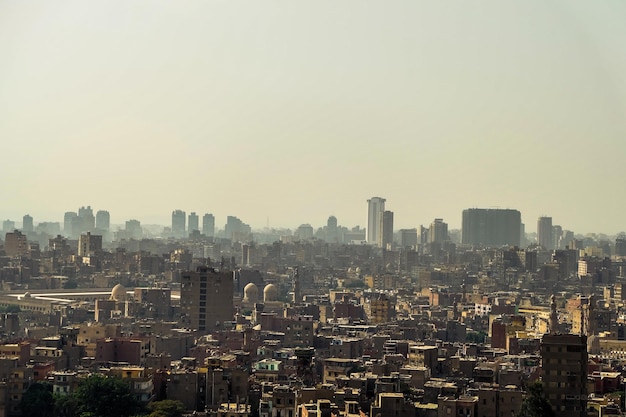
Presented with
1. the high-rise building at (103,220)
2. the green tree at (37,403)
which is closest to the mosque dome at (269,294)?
the green tree at (37,403)

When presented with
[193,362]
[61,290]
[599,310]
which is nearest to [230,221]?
[61,290]

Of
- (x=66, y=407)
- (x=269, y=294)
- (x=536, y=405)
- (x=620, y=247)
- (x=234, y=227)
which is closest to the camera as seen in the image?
(x=536, y=405)

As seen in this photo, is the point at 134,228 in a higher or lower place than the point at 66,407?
higher

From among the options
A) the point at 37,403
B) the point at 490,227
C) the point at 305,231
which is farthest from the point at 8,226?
the point at 37,403

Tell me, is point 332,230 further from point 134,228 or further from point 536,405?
point 536,405

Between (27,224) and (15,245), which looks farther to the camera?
(27,224)

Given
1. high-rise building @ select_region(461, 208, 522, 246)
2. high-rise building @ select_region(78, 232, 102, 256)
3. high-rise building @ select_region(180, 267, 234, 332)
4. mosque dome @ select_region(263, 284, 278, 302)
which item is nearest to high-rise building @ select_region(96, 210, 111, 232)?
high-rise building @ select_region(461, 208, 522, 246)

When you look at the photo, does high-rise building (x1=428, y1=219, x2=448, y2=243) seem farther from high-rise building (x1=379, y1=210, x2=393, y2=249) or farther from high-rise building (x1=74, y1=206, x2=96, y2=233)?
high-rise building (x1=74, y1=206, x2=96, y2=233)
